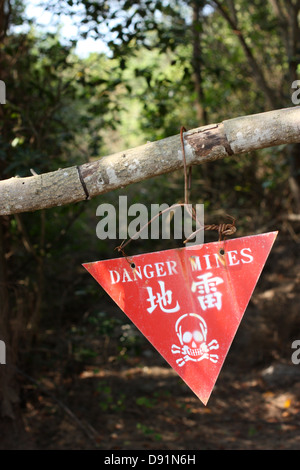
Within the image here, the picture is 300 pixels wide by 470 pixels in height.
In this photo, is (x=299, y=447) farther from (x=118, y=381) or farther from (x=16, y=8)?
(x=16, y=8)

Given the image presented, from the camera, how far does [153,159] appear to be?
6.57 feet

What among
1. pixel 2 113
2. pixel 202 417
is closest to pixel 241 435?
pixel 202 417

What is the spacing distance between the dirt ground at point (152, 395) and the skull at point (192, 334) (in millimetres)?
2476

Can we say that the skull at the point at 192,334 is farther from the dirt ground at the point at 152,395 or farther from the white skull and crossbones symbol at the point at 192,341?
the dirt ground at the point at 152,395

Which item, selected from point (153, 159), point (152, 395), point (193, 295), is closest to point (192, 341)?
point (193, 295)

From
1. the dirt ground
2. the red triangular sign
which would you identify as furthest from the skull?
the dirt ground

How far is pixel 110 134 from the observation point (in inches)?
406

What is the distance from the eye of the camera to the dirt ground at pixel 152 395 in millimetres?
4477

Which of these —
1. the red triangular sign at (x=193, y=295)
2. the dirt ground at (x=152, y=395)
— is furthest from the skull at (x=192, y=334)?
the dirt ground at (x=152, y=395)

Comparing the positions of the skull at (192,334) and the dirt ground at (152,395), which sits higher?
the dirt ground at (152,395)

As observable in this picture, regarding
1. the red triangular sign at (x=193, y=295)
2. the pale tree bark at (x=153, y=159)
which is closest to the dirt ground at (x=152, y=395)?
the red triangular sign at (x=193, y=295)

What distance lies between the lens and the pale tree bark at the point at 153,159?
1.94 m

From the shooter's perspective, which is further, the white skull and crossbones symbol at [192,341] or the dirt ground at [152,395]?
the dirt ground at [152,395]

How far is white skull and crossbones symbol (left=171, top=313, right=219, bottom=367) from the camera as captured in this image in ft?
6.64
